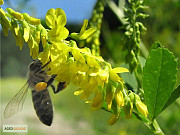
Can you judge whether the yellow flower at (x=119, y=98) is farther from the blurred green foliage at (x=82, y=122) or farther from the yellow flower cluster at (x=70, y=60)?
the blurred green foliage at (x=82, y=122)

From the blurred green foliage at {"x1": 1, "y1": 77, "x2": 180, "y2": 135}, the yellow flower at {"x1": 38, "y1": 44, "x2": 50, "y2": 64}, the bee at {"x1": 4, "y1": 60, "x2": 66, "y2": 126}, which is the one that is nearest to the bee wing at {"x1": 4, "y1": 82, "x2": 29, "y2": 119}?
the bee at {"x1": 4, "y1": 60, "x2": 66, "y2": 126}

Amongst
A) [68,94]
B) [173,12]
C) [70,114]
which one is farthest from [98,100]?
[68,94]

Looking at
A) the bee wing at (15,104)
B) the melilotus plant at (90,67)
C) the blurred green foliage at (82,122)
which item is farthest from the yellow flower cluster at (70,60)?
the blurred green foliage at (82,122)

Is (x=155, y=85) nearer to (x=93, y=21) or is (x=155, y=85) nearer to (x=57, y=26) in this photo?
(x=57, y=26)

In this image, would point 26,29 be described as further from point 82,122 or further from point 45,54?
point 82,122

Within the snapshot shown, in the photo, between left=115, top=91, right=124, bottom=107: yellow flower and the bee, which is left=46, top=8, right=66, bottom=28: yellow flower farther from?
the bee

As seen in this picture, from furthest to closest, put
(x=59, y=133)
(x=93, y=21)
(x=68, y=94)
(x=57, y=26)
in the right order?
(x=68, y=94)
(x=59, y=133)
(x=93, y=21)
(x=57, y=26)

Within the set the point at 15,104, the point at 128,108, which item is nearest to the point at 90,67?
the point at 128,108
